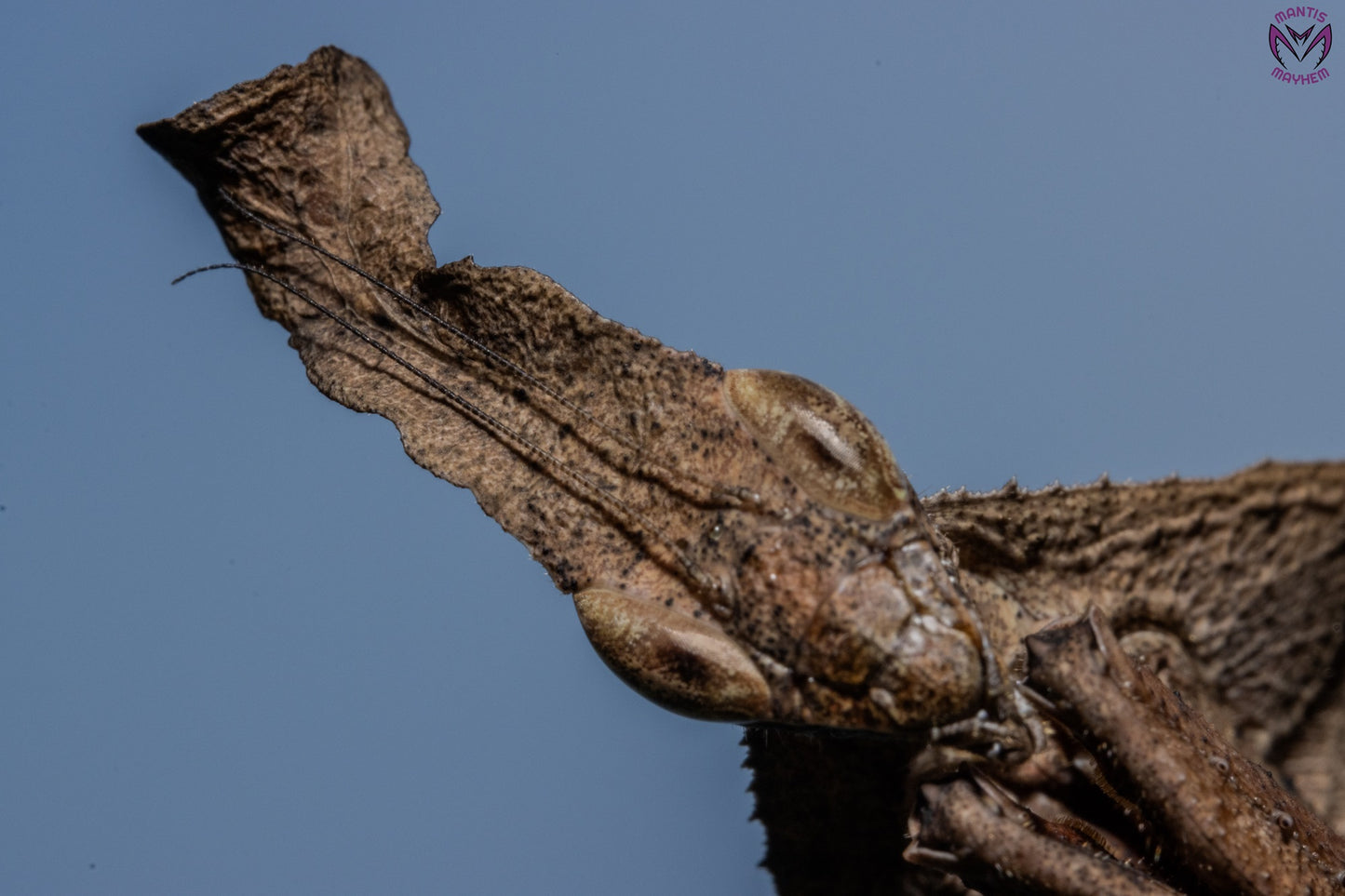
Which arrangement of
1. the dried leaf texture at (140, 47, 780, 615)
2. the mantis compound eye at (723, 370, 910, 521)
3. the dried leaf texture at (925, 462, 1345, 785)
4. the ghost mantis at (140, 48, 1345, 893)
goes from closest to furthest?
the ghost mantis at (140, 48, 1345, 893), the mantis compound eye at (723, 370, 910, 521), the dried leaf texture at (140, 47, 780, 615), the dried leaf texture at (925, 462, 1345, 785)

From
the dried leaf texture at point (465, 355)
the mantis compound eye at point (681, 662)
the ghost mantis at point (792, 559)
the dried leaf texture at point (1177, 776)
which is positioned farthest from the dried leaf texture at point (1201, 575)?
the dried leaf texture at point (465, 355)

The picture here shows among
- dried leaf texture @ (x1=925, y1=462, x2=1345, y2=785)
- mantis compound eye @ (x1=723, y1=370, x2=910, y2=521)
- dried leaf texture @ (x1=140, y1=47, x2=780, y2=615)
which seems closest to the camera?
mantis compound eye @ (x1=723, y1=370, x2=910, y2=521)

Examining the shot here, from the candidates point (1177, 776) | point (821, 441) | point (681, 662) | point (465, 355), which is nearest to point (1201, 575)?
point (1177, 776)

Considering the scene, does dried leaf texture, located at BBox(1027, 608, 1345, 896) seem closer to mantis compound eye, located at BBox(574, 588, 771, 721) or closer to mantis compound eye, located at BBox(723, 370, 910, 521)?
mantis compound eye, located at BBox(723, 370, 910, 521)

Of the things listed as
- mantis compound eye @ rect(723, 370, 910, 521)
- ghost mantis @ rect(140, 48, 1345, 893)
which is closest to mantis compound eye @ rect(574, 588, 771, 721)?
ghost mantis @ rect(140, 48, 1345, 893)

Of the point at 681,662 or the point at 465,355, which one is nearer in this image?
the point at 681,662

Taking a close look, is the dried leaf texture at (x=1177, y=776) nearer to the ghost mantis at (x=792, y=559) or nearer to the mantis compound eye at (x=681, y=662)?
the ghost mantis at (x=792, y=559)

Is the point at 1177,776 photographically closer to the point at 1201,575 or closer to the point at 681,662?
the point at 681,662

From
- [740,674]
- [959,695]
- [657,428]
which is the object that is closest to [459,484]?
[657,428]
